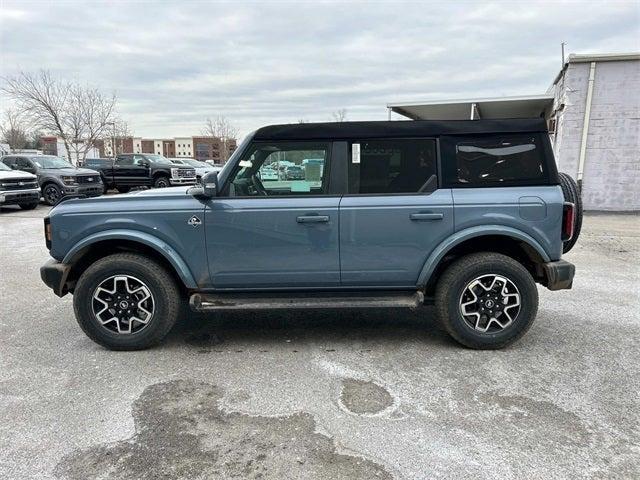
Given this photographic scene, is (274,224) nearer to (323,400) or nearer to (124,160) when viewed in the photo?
(323,400)

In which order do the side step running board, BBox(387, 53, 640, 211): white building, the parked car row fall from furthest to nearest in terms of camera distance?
1. the parked car row
2. BBox(387, 53, 640, 211): white building
3. the side step running board

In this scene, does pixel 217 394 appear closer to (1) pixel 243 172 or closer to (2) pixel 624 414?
(1) pixel 243 172

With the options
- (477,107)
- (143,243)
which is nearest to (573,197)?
(143,243)

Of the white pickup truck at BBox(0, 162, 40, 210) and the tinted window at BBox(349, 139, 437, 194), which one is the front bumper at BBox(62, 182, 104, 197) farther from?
the tinted window at BBox(349, 139, 437, 194)

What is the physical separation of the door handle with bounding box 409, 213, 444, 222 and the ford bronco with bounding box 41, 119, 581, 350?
1 cm

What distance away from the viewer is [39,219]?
13.1 metres

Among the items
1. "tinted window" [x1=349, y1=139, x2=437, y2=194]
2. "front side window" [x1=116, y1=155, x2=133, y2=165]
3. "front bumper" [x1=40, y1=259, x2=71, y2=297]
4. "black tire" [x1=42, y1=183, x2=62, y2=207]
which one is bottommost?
"black tire" [x1=42, y1=183, x2=62, y2=207]

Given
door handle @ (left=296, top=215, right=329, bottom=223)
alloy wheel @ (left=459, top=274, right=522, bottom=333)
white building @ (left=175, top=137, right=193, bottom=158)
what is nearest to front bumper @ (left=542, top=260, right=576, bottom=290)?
alloy wheel @ (left=459, top=274, right=522, bottom=333)

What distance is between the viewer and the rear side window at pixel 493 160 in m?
4.09

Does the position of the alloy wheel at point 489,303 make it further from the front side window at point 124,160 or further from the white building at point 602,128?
the front side window at point 124,160

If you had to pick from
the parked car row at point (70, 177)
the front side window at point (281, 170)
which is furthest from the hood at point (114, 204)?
the parked car row at point (70, 177)

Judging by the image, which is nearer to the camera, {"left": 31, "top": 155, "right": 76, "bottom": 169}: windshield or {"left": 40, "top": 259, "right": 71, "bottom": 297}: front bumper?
{"left": 40, "top": 259, "right": 71, "bottom": 297}: front bumper

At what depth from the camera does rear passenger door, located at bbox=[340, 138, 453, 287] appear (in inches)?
159

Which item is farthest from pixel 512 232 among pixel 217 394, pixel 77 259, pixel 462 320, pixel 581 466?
pixel 77 259
